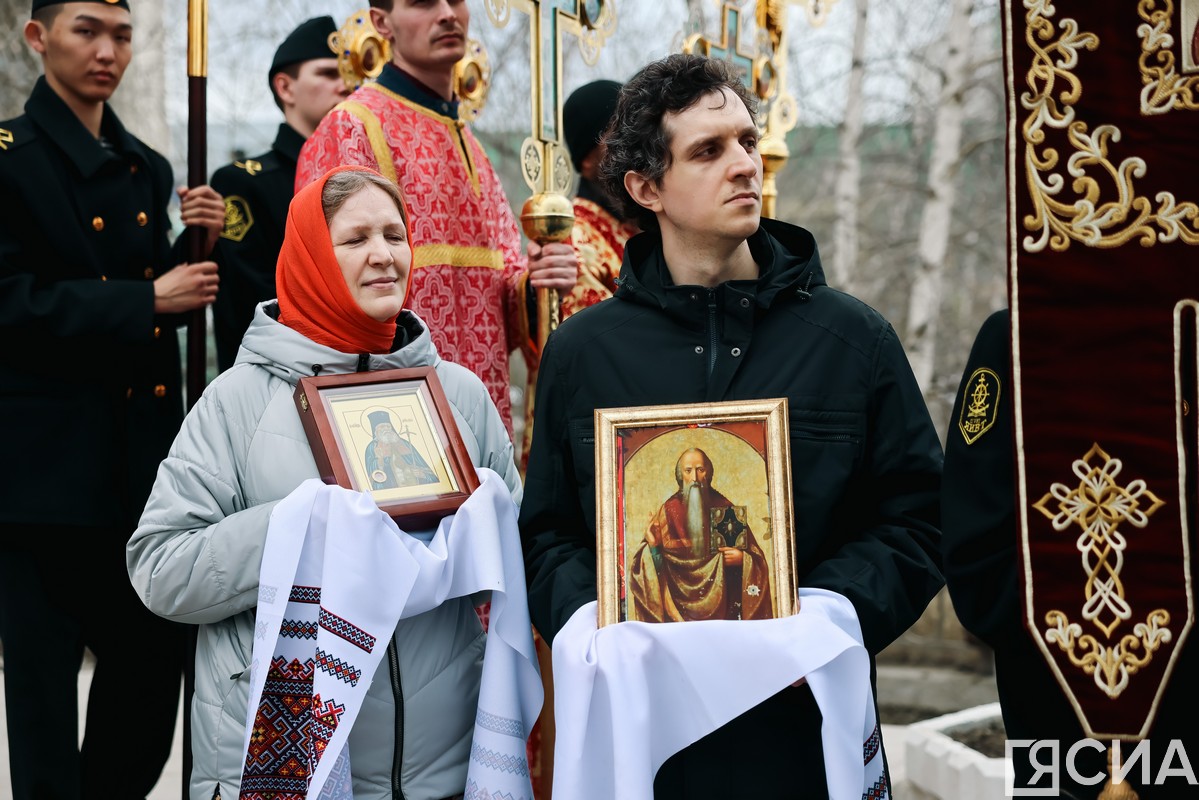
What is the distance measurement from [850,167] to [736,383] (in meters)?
9.31

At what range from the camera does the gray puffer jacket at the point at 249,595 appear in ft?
9.43

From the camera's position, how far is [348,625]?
281 centimetres

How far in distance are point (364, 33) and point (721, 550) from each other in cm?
253

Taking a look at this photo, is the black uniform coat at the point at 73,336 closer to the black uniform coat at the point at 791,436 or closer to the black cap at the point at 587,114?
the black cap at the point at 587,114

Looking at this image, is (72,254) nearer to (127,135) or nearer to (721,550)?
(127,135)

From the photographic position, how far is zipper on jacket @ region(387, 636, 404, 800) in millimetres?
2904

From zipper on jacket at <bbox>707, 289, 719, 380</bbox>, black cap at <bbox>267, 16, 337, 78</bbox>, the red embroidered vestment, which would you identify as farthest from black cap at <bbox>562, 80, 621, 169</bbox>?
zipper on jacket at <bbox>707, 289, 719, 380</bbox>

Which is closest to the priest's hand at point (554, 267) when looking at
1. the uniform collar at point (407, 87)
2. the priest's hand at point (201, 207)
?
the uniform collar at point (407, 87)

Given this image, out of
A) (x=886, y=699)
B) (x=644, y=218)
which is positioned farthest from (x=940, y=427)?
(x=644, y=218)

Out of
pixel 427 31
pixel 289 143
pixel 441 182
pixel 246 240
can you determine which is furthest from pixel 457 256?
pixel 289 143

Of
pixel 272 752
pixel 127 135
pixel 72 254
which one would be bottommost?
pixel 272 752

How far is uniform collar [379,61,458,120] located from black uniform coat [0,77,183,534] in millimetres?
860

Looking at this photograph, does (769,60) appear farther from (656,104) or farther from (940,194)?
(940,194)

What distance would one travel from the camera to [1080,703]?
7.23ft
